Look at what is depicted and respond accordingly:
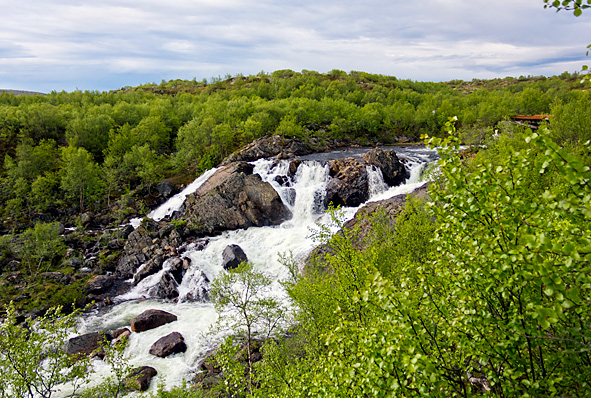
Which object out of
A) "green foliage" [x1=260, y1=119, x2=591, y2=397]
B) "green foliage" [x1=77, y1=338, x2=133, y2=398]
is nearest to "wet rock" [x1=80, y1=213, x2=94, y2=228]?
"green foliage" [x1=77, y1=338, x2=133, y2=398]

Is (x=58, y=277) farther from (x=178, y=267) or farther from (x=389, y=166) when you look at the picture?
(x=389, y=166)

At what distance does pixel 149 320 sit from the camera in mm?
30938

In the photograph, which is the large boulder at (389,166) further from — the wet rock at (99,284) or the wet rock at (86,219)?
the wet rock at (86,219)

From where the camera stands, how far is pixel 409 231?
66.2ft

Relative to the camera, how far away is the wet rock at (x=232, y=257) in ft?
132

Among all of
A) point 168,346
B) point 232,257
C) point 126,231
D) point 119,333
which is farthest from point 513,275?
point 126,231

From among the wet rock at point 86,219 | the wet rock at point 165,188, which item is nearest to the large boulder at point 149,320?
the wet rock at point 86,219

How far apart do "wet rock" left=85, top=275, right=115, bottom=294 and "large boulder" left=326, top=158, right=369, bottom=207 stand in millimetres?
30831

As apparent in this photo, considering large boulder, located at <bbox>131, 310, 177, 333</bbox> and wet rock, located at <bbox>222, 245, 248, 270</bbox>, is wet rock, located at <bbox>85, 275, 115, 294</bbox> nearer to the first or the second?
large boulder, located at <bbox>131, 310, 177, 333</bbox>

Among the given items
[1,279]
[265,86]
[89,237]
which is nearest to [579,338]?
[1,279]

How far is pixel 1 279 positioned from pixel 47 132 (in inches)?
2276

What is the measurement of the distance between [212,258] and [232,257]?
3.46m

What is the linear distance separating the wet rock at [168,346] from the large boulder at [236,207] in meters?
21.7

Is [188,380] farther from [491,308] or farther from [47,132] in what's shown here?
[47,132]
